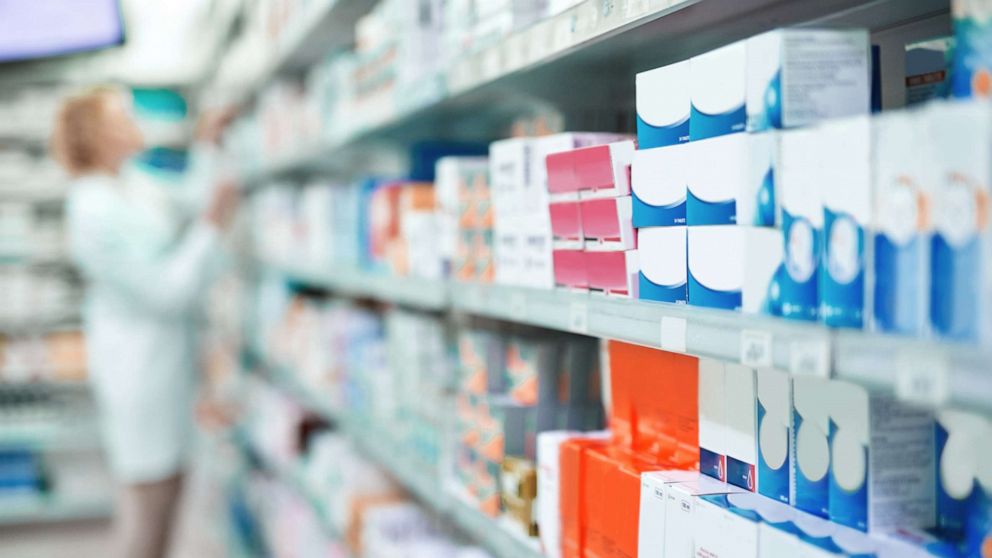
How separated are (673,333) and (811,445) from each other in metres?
0.20

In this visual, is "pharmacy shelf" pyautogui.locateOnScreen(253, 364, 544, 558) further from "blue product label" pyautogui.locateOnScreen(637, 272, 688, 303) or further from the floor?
the floor

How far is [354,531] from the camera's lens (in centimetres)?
271

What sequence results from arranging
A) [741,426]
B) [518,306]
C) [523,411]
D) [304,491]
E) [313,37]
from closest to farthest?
1. [741,426]
2. [518,306]
3. [523,411]
4. [313,37]
5. [304,491]

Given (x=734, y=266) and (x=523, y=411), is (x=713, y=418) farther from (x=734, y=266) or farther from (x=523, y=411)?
(x=523, y=411)

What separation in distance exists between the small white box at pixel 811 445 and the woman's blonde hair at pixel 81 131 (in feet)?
9.97

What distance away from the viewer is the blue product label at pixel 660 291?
3.95ft

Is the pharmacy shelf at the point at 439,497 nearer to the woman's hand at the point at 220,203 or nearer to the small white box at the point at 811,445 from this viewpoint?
the small white box at the point at 811,445

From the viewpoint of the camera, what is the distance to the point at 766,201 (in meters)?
1.03

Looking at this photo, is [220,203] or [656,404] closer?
[656,404]

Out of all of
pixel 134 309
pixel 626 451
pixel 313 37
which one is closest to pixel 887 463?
pixel 626 451

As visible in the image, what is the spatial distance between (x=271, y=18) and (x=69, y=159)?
93 centimetres

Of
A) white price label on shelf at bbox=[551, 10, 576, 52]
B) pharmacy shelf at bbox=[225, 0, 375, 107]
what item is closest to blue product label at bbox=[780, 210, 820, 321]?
white price label on shelf at bbox=[551, 10, 576, 52]

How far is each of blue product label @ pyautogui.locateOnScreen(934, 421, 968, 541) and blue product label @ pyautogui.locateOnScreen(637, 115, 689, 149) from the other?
453 mm

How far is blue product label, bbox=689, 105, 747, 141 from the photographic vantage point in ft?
3.54
